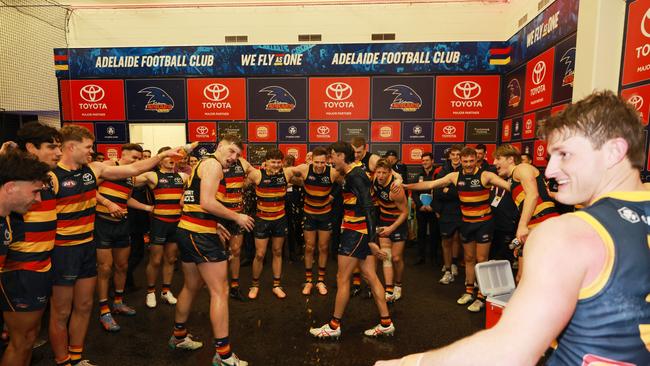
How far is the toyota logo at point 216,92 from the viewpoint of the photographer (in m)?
7.69

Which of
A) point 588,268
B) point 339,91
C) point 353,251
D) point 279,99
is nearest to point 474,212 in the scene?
point 353,251

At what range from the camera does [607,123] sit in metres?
0.80

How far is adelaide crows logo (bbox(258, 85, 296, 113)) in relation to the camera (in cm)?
764

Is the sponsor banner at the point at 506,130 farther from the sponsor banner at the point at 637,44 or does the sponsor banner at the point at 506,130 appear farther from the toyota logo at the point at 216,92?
the toyota logo at the point at 216,92

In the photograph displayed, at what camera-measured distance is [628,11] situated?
3549 mm

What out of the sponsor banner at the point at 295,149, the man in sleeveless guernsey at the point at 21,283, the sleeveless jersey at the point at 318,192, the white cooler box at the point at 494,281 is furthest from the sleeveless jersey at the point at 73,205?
the sponsor banner at the point at 295,149

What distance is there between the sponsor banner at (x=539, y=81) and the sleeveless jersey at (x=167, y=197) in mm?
5393

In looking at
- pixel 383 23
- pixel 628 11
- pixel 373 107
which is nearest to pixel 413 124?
pixel 373 107

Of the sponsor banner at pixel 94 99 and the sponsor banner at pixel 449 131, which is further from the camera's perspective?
the sponsor banner at pixel 94 99

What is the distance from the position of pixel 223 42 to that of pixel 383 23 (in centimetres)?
405

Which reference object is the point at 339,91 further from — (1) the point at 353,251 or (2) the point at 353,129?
(1) the point at 353,251

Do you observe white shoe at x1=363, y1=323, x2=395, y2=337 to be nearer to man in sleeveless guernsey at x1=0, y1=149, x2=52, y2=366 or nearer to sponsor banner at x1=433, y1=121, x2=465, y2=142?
man in sleeveless guernsey at x1=0, y1=149, x2=52, y2=366

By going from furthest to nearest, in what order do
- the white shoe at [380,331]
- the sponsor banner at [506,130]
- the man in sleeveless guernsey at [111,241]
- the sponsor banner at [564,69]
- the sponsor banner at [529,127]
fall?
the sponsor banner at [506,130] < the sponsor banner at [529,127] < the sponsor banner at [564,69] < the man in sleeveless guernsey at [111,241] < the white shoe at [380,331]

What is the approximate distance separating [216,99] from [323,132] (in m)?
2.50
